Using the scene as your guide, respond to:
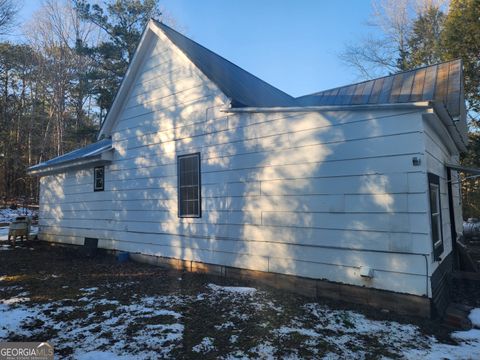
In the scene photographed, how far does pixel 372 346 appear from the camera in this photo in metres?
3.93

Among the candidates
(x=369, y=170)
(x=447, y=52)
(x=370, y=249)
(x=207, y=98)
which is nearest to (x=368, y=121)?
(x=369, y=170)

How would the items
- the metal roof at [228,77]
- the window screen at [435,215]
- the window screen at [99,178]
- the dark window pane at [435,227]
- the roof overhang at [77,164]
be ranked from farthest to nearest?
the window screen at [99,178]
the roof overhang at [77,164]
the metal roof at [228,77]
the dark window pane at [435,227]
the window screen at [435,215]

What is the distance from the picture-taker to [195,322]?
181 inches

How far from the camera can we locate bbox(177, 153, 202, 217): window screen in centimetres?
774

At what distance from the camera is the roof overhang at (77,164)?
9.91 meters

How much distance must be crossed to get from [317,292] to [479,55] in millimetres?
15347

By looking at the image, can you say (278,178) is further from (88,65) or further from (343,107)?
(88,65)

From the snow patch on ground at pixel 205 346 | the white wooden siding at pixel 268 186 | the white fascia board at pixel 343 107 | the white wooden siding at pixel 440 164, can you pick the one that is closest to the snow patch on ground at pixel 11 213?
the white wooden siding at pixel 268 186

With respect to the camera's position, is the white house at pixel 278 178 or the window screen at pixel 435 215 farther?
the window screen at pixel 435 215

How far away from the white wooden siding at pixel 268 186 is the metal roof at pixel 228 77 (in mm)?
234

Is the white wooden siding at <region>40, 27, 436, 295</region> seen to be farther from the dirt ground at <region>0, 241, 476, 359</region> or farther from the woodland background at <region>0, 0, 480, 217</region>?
the woodland background at <region>0, 0, 480, 217</region>

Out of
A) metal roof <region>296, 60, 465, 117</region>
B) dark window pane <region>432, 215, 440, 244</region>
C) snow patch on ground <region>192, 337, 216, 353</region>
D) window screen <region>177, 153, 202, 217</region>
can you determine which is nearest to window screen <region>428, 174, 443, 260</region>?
dark window pane <region>432, 215, 440, 244</region>

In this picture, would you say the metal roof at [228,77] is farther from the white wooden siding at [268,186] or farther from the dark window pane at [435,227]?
the dark window pane at [435,227]

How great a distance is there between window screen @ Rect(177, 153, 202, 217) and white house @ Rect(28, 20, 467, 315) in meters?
0.03
